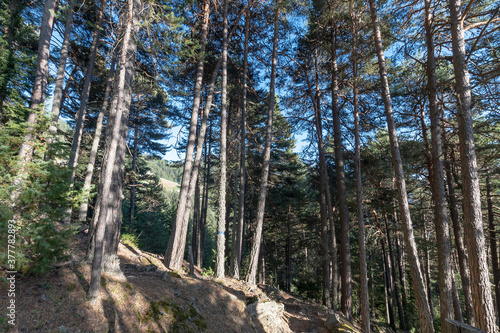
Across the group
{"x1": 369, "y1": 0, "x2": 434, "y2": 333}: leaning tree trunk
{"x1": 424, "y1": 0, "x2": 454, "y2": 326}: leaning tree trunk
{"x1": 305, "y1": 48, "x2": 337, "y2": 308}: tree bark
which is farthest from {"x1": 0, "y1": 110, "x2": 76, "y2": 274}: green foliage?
{"x1": 305, "y1": 48, "x2": 337, "y2": 308}: tree bark

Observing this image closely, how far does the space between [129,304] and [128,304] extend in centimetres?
3

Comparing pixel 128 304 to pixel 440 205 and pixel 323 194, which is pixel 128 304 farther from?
pixel 323 194

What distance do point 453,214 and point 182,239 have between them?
39.6 feet

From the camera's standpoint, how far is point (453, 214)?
10.5 metres

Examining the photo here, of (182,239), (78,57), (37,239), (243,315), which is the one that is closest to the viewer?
(37,239)

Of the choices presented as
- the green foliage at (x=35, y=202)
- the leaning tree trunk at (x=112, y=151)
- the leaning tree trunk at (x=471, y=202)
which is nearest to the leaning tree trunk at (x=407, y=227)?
the leaning tree trunk at (x=471, y=202)

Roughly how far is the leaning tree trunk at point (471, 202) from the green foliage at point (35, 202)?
867 cm

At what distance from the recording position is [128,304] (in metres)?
4.81

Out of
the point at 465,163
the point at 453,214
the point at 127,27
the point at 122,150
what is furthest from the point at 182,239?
the point at 453,214

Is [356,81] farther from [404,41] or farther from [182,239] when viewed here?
[182,239]

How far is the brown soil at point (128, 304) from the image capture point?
12.5 ft

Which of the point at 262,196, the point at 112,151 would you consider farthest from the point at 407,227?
the point at 112,151

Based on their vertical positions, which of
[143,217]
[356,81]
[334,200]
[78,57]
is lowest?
[143,217]

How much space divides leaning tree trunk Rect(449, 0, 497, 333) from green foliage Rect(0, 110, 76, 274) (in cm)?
867
